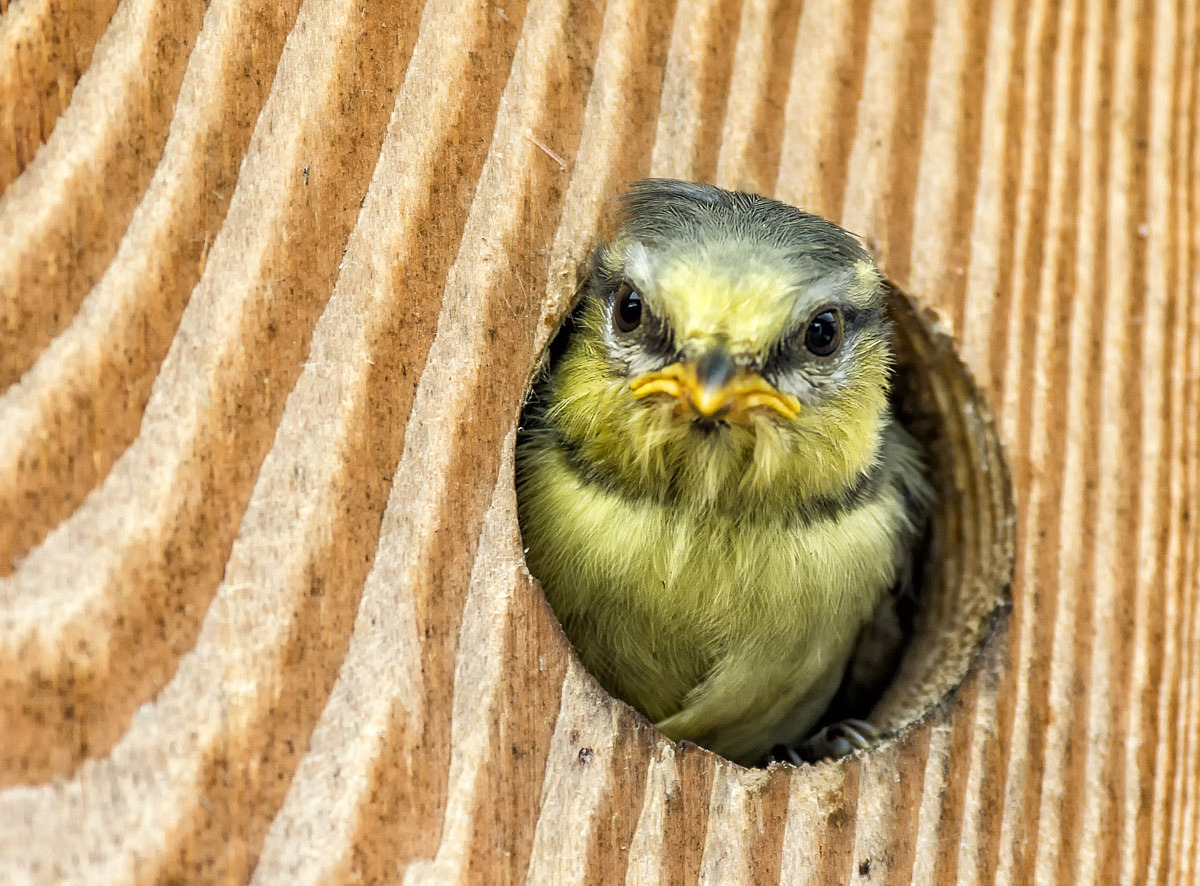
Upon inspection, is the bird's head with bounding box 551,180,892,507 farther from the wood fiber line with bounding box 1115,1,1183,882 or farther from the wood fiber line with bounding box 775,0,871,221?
the wood fiber line with bounding box 1115,1,1183,882

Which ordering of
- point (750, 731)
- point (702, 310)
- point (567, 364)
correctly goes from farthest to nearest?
point (750, 731) → point (567, 364) → point (702, 310)

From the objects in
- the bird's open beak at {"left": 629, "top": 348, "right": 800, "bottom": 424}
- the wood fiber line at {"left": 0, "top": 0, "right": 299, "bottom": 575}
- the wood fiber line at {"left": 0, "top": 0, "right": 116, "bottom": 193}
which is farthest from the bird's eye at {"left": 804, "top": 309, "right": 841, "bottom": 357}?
the wood fiber line at {"left": 0, "top": 0, "right": 116, "bottom": 193}

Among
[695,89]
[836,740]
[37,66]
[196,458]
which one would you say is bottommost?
[836,740]

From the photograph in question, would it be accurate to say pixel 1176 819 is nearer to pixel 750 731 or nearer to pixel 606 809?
pixel 750 731

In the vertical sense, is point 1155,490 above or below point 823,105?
below

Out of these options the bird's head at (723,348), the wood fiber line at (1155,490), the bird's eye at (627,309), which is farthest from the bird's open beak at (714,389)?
the wood fiber line at (1155,490)

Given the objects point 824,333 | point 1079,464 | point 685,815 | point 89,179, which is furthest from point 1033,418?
point 89,179

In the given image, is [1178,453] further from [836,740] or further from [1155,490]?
[836,740]

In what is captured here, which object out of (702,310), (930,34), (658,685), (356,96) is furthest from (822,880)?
(930,34)
